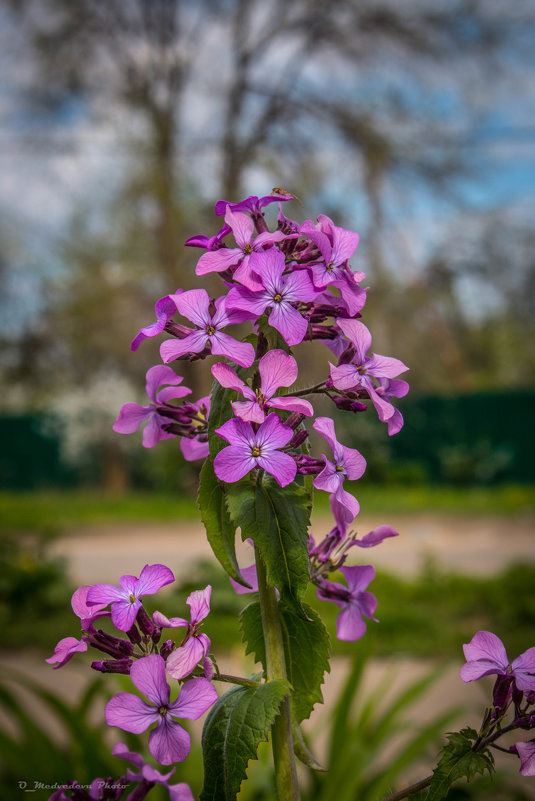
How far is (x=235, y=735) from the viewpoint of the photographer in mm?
713

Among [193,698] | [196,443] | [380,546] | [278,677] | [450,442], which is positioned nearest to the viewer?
[193,698]

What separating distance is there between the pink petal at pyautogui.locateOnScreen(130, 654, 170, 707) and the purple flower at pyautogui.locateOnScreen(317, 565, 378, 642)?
27 cm

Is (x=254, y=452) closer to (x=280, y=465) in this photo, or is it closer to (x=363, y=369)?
(x=280, y=465)

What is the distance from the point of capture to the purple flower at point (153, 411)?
92cm

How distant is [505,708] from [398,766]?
1.51 metres

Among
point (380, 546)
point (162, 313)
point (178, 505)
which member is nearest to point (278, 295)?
point (162, 313)

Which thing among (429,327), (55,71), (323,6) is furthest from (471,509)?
(55,71)

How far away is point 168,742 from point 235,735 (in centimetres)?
7

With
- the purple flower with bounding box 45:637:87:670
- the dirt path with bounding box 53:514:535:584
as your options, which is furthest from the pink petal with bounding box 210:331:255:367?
the dirt path with bounding box 53:514:535:584

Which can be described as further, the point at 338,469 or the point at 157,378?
the point at 157,378

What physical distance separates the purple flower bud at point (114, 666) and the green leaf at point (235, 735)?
10 cm

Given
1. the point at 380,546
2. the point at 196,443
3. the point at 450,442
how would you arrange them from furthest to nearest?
the point at 450,442 < the point at 380,546 < the point at 196,443

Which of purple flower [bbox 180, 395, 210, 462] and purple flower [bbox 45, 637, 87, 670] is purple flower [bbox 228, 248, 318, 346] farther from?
purple flower [bbox 45, 637, 87, 670]

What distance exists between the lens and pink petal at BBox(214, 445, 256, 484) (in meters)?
0.69
